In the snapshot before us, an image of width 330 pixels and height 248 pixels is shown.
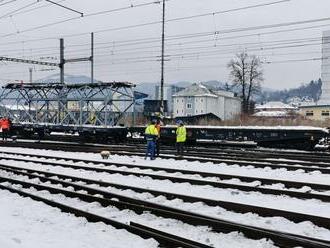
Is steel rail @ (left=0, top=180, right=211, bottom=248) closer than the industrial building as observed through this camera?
Yes

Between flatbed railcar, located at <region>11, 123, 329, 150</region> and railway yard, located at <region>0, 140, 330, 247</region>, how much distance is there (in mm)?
8014

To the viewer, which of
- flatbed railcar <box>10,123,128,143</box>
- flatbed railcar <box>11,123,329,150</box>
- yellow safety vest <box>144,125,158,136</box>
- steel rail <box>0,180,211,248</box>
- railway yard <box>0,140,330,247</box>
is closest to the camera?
steel rail <box>0,180,211,248</box>

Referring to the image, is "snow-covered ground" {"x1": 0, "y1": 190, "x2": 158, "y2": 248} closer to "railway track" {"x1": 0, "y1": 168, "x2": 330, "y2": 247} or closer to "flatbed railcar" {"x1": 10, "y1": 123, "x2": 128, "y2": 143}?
"railway track" {"x1": 0, "y1": 168, "x2": 330, "y2": 247}

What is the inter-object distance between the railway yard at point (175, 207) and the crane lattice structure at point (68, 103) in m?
13.7

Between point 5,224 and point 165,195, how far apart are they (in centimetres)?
330

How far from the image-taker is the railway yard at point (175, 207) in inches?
270

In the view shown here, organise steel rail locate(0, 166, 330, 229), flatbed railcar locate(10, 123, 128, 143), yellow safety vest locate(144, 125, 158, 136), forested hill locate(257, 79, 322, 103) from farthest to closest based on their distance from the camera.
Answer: forested hill locate(257, 79, 322, 103), flatbed railcar locate(10, 123, 128, 143), yellow safety vest locate(144, 125, 158, 136), steel rail locate(0, 166, 330, 229)

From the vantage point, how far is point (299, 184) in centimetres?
1125

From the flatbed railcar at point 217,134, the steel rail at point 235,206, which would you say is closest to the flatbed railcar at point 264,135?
the flatbed railcar at point 217,134

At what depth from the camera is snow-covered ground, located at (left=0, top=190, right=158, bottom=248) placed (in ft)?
22.1

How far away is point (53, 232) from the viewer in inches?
294

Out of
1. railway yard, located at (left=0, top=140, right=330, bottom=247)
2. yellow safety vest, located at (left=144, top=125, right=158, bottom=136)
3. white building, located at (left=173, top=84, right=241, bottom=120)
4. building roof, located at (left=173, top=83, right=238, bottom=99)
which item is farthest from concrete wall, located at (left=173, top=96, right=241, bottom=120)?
railway yard, located at (left=0, top=140, right=330, bottom=247)

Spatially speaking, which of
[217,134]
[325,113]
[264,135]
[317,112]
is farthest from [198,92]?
[264,135]

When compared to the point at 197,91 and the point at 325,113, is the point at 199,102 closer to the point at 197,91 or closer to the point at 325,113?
the point at 197,91
